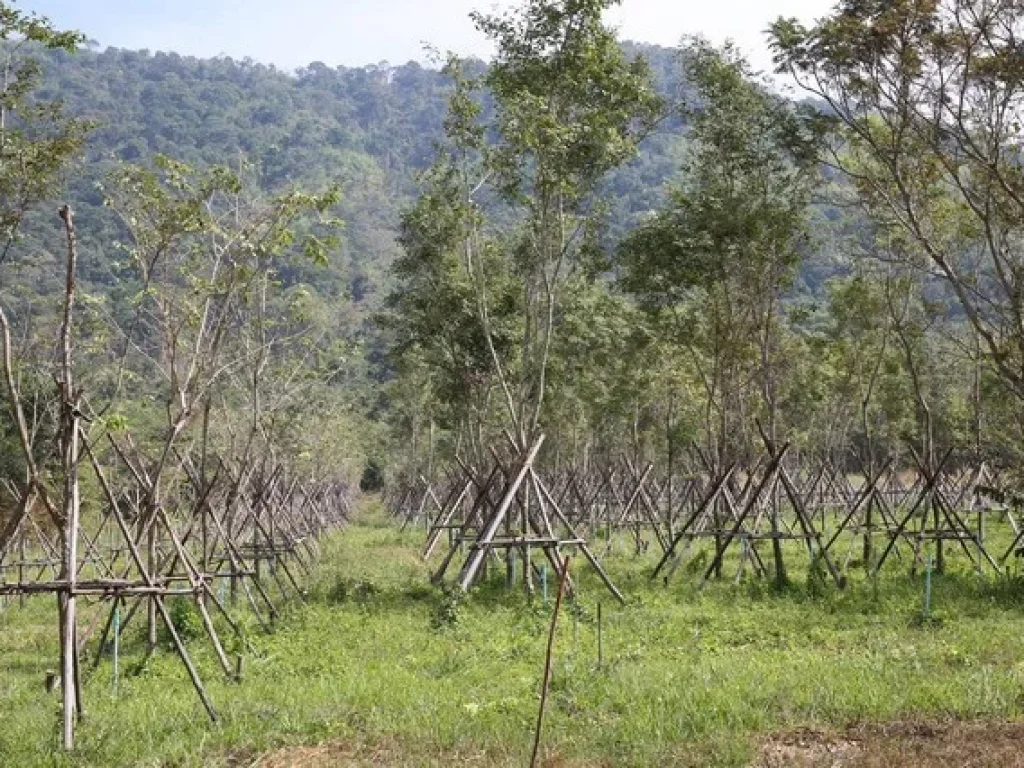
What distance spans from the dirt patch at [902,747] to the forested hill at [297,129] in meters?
55.7

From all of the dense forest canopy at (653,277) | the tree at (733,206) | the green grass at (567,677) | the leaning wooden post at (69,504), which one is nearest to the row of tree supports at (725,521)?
the green grass at (567,677)

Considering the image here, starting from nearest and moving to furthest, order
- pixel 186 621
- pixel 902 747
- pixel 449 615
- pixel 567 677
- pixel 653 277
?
1. pixel 902 747
2. pixel 567 677
3. pixel 449 615
4. pixel 186 621
5. pixel 653 277

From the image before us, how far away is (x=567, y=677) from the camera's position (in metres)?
10.5

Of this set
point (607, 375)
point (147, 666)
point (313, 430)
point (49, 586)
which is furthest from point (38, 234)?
point (49, 586)

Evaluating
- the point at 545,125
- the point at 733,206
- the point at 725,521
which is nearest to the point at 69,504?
the point at 545,125

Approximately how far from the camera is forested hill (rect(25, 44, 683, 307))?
9781 centimetres

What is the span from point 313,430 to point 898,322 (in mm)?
25038

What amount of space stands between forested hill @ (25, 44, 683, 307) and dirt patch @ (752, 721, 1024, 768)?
55747 millimetres

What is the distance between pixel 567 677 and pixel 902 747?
3.32 meters

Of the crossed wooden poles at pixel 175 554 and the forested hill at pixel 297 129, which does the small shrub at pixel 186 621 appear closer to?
the crossed wooden poles at pixel 175 554

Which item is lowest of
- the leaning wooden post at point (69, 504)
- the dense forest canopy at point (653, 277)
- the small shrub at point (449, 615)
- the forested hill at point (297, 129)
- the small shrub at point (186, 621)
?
the small shrub at point (186, 621)

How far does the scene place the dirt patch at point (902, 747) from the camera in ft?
25.7

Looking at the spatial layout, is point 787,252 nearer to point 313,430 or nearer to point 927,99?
point 927,99

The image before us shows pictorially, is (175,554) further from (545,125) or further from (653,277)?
(653,277)
